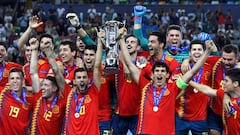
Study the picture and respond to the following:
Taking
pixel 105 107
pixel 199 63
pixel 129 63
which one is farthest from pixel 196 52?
pixel 105 107

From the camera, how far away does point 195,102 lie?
8.52 m

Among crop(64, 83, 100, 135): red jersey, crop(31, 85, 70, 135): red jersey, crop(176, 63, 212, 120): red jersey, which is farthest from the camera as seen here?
crop(176, 63, 212, 120): red jersey

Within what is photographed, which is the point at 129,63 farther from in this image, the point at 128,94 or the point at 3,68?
the point at 3,68

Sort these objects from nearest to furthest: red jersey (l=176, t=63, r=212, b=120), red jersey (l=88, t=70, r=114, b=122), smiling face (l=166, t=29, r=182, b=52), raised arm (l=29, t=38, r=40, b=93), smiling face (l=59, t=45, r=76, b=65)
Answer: raised arm (l=29, t=38, r=40, b=93), red jersey (l=176, t=63, r=212, b=120), smiling face (l=59, t=45, r=76, b=65), smiling face (l=166, t=29, r=182, b=52), red jersey (l=88, t=70, r=114, b=122)

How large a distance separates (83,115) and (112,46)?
976 mm

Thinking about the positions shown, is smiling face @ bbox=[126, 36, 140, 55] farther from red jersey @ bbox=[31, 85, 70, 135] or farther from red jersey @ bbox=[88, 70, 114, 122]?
red jersey @ bbox=[31, 85, 70, 135]

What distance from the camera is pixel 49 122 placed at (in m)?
7.96

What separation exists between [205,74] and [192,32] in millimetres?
13778

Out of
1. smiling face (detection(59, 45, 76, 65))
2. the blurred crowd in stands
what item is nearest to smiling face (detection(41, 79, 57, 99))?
smiling face (detection(59, 45, 76, 65))

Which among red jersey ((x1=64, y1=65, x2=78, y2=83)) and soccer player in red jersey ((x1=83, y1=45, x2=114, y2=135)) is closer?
red jersey ((x1=64, y1=65, x2=78, y2=83))

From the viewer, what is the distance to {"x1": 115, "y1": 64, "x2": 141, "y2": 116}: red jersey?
8.66m

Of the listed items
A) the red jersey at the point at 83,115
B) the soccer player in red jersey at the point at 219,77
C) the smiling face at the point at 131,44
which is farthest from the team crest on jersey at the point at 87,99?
the soccer player in red jersey at the point at 219,77

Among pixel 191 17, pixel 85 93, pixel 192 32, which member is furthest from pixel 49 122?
pixel 191 17

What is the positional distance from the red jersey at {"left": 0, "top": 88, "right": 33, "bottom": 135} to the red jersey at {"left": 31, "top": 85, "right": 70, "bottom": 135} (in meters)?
0.11
